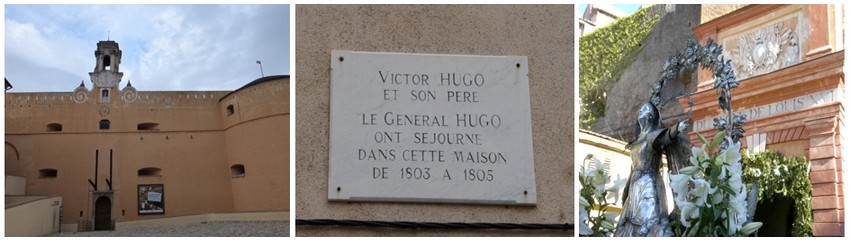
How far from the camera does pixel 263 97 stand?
19.9 m

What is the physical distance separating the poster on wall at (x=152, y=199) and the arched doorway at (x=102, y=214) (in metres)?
0.81

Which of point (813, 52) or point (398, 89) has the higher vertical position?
point (813, 52)

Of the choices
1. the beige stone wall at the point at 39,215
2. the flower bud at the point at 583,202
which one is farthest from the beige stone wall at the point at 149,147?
the flower bud at the point at 583,202

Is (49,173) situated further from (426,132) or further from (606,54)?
(426,132)

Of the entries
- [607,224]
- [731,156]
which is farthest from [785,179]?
[731,156]

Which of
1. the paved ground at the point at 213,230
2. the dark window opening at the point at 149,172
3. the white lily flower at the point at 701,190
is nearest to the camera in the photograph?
the white lily flower at the point at 701,190

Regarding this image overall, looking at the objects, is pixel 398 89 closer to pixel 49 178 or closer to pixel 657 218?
pixel 657 218

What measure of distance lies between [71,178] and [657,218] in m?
23.7

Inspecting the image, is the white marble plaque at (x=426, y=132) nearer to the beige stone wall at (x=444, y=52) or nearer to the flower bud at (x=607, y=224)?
the beige stone wall at (x=444, y=52)

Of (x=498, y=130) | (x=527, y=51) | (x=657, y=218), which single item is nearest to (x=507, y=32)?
(x=527, y=51)

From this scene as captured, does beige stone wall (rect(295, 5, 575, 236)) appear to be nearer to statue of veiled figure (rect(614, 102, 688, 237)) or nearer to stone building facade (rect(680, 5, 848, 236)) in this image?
statue of veiled figure (rect(614, 102, 688, 237))

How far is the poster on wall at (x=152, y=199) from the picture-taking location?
80.1ft

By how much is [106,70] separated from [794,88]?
12252 mm

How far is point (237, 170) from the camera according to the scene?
2314cm
